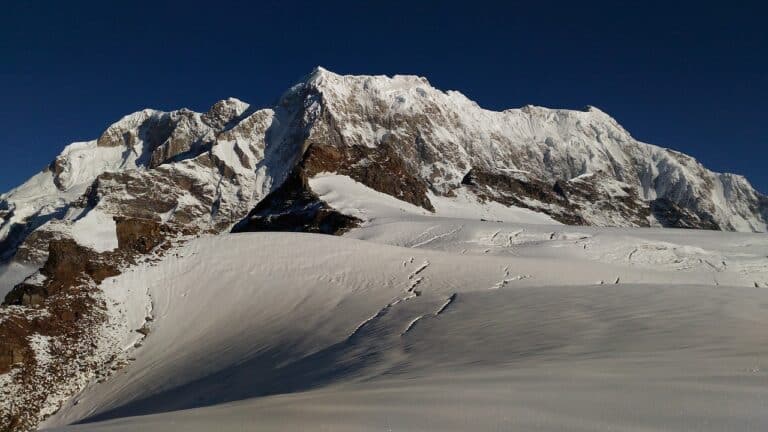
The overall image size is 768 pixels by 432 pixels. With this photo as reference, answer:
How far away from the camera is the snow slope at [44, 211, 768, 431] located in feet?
18.6

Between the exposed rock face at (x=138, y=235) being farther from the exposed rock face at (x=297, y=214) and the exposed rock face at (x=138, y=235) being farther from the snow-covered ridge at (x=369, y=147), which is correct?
the snow-covered ridge at (x=369, y=147)

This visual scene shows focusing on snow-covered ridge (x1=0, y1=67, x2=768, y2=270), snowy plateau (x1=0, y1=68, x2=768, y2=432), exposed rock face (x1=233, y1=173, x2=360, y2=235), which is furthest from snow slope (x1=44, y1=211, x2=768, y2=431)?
snow-covered ridge (x1=0, y1=67, x2=768, y2=270)

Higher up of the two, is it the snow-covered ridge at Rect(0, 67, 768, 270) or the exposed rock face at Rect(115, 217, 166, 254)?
the snow-covered ridge at Rect(0, 67, 768, 270)

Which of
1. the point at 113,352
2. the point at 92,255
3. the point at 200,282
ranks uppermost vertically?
the point at 92,255

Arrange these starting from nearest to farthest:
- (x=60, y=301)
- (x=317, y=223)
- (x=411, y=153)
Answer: (x=60, y=301)
(x=317, y=223)
(x=411, y=153)

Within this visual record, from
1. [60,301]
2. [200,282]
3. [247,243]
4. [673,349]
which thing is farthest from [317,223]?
[673,349]

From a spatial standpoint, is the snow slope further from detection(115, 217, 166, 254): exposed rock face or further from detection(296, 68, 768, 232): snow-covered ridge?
detection(296, 68, 768, 232): snow-covered ridge

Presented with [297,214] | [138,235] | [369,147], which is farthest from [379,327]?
[369,147]

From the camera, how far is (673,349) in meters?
9.41

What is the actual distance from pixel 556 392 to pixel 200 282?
73.2 ft

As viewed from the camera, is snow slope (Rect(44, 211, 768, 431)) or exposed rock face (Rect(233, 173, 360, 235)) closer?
snow slope (Rect(44, 211, 768, 431))

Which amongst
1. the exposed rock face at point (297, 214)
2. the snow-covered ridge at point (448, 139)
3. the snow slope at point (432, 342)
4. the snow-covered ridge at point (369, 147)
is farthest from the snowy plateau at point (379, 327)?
the snow-covered ridge at point (448, 139)

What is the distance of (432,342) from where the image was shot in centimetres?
1443

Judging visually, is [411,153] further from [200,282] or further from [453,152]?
[200,282]
